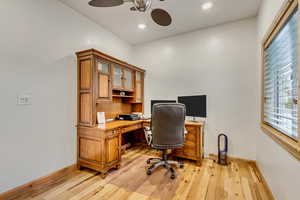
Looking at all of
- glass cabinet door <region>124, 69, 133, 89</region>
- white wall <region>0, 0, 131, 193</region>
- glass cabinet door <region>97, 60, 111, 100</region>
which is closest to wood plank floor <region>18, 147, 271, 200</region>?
white wall <region>0, 0, 131, 193</region>

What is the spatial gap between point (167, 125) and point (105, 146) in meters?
1.01

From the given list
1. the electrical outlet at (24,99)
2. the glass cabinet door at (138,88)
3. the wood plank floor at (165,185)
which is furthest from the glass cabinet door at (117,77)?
the wood plank floor at (165,185)

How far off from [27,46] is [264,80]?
11.3 ft

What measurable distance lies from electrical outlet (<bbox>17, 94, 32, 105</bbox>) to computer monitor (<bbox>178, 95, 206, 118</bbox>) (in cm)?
260

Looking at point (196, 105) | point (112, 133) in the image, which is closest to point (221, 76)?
point (196, 105)

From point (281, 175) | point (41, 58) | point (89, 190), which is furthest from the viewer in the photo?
Answer: point (41, 58)

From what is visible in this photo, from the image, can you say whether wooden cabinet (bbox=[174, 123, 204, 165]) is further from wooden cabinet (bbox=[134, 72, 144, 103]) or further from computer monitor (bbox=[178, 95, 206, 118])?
wooden cabinet (bbox=[134, 72, 144, 103])

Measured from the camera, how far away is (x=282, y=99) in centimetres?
164

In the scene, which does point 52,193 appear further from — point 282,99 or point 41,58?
point 282,99

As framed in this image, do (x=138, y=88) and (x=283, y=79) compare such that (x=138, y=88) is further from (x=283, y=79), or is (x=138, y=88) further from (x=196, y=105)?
(x=283, y=79)

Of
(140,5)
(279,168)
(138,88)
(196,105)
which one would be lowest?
(279,168)

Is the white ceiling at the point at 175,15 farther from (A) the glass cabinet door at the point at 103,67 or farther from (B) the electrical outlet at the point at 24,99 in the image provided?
(B) the electrical outlet at the point at 24,99

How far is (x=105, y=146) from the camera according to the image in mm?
2211

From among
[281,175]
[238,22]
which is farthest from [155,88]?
[281,175]
